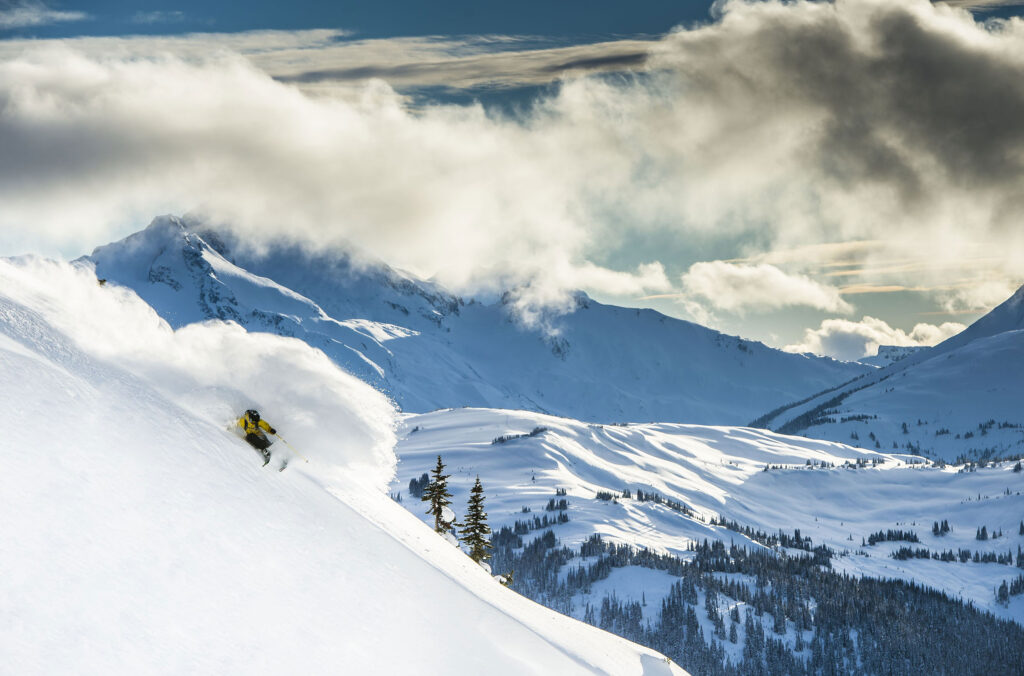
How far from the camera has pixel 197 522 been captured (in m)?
9.76

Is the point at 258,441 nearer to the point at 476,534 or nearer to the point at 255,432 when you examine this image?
the point at 255,432

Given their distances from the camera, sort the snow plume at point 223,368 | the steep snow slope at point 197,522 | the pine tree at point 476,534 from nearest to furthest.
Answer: the steep snow slope at point 197,522, the snow plume at point 223,368, the pine tree at point 476,534

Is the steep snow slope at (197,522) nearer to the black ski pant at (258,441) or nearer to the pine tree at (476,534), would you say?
the black ski pant at (258,441)

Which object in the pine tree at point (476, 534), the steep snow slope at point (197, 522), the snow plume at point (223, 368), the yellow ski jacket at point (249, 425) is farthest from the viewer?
the pine tree at point (476, 534)

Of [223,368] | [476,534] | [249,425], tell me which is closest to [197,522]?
[249,425]

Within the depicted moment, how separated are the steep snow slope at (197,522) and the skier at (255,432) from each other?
25cm

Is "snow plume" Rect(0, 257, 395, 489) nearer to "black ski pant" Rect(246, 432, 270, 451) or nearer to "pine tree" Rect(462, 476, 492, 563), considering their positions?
"black ski pant" Rect(246, 432, 270, 451)

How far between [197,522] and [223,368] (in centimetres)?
406

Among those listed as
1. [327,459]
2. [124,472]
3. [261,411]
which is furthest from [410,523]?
[124,472]

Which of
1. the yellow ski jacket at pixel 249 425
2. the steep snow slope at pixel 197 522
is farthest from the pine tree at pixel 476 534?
the yellow ski jacket at pixel 249 425

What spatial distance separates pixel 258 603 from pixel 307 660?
964mm

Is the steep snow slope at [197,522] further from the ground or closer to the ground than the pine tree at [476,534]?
further from the ground

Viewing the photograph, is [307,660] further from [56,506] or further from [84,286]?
[84,286]

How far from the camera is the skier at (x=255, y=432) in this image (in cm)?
1215
